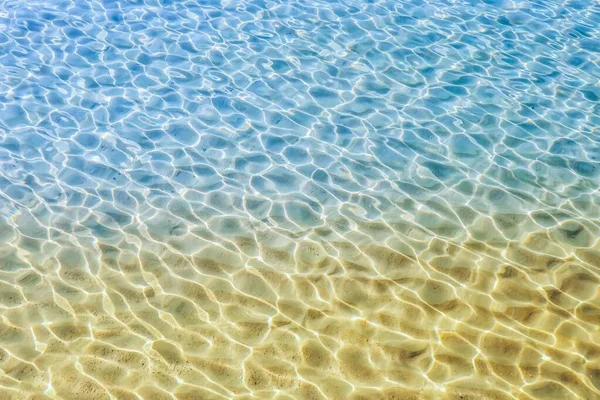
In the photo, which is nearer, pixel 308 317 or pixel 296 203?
pixel 308 317

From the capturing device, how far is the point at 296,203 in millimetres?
4555

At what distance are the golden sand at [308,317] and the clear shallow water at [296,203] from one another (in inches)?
0.6

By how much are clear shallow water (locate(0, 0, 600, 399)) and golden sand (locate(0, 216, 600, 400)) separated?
1cm

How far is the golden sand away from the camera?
3240 millimetres

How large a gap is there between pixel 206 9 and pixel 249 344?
4912mm

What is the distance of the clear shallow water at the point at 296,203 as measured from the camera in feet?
11.1

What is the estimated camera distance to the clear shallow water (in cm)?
337

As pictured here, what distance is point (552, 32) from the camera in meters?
7.00

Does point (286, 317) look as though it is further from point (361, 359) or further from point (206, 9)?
point (206, 9)

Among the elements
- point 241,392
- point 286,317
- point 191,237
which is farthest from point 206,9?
point 241,392

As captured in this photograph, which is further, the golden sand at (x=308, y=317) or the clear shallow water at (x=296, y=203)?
the clear shallow water at (x=296, y=203)

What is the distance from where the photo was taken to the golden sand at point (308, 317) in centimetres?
324

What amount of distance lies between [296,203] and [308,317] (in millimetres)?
1134

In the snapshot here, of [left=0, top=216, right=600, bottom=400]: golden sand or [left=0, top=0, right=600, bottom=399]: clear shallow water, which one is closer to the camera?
[left=0, top=216, right=600, bottom=400]: golden sand
